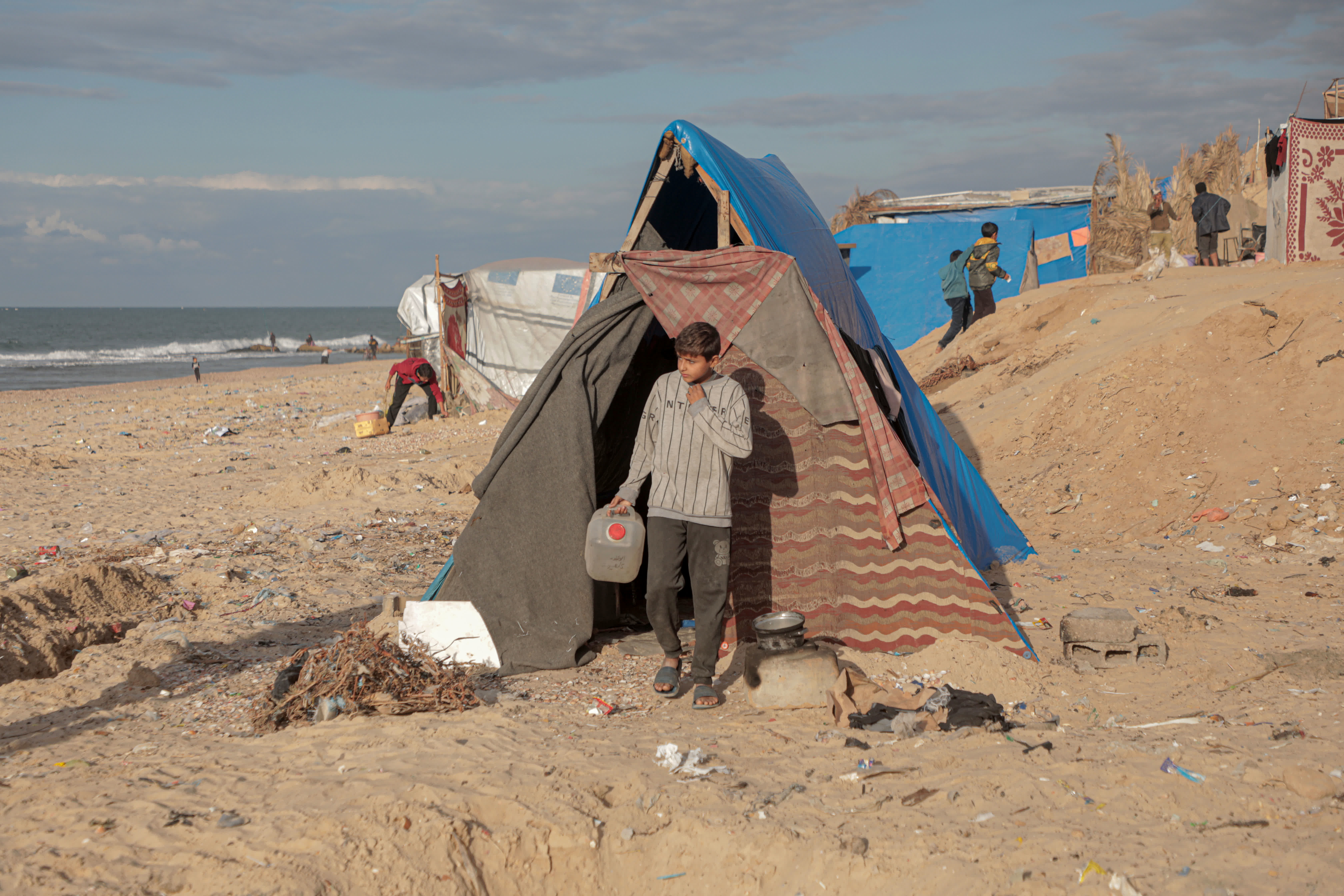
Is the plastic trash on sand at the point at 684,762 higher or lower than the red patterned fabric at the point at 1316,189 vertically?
lower

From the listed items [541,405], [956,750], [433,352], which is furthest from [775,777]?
[433,352]

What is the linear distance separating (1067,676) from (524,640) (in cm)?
280

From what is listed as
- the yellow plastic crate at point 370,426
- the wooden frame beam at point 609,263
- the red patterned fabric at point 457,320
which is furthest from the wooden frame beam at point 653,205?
the red patterned fabric at point 457,320

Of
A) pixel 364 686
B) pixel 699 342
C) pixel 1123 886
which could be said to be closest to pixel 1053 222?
pixel 699 342

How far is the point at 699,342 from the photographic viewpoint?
164 inches

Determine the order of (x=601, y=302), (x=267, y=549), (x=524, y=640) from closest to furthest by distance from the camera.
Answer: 1. (x=524, y=640)
2. (x=601, y=302)
3. (x=267, y=549)

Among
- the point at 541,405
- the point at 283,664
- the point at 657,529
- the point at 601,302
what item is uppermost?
the point at 601,302

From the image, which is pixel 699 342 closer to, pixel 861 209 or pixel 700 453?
pixel 700 453

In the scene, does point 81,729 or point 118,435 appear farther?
point 118,435

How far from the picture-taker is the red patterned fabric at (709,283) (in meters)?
4.97

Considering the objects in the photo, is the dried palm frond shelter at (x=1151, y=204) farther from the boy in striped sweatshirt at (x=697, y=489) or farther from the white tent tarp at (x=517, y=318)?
the boy in striped sweatshirt at (x=697, y=489)

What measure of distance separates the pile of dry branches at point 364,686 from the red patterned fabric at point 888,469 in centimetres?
231

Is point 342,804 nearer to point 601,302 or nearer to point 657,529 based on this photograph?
point 657,529

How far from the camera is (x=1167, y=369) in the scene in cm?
842
